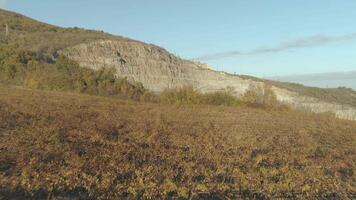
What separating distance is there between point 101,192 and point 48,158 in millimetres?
2952

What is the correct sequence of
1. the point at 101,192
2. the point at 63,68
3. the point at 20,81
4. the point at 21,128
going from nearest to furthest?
the point at 101,192 < the point at 21,128 < the point at 20,81 < the point at 63,68

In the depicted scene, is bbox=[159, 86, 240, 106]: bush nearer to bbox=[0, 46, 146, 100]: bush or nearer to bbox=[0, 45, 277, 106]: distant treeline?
bbox=[0, 45, 277, 106]: distant treeline

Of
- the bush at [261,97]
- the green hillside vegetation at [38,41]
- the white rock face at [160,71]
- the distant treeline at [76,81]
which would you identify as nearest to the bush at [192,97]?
the distant treeline at [76,81]

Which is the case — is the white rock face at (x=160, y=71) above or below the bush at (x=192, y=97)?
above

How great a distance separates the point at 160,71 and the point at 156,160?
195ft

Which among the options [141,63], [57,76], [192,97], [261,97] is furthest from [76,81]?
[141,63]

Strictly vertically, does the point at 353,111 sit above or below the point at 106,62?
below

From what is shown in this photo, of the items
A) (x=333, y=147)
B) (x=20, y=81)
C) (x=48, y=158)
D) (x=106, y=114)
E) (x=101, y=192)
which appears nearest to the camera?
(x=101, y=192)

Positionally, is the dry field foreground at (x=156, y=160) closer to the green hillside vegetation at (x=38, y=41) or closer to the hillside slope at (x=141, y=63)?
the green hillside vegetation at (x=38, y=41)

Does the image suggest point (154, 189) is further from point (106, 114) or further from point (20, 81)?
point (20, 81)

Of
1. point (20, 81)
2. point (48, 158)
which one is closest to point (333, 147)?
point (48, 158)

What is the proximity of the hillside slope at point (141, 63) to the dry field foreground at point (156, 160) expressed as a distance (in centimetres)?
4287

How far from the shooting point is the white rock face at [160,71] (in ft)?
217

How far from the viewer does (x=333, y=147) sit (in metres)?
18.4
